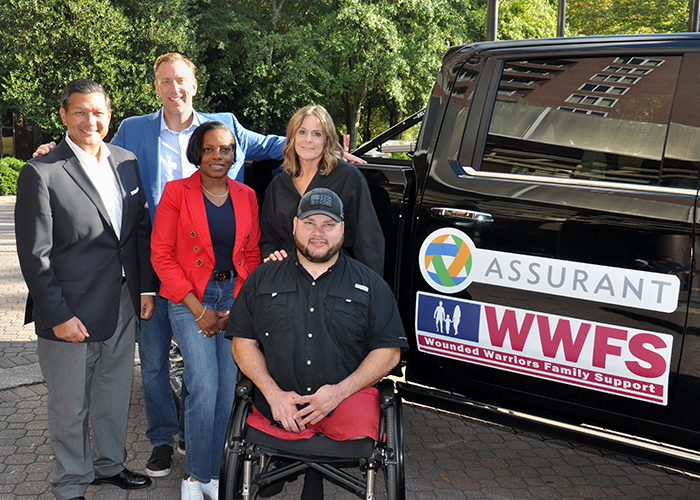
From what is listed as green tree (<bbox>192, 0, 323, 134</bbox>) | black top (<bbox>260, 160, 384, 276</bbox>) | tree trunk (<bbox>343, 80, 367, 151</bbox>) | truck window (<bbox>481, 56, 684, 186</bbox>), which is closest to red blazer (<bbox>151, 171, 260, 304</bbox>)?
black top (<bbox>260, 160, 384, 276</bbox>)

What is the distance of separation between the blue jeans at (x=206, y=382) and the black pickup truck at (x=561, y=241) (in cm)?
86

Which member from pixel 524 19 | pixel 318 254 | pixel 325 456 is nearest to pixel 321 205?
pixel 318 254

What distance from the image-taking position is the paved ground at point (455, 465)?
129 inches

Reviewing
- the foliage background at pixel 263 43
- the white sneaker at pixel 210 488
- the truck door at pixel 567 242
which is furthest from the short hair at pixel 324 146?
the foliage background at pixel 263 43

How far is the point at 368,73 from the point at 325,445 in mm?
21328

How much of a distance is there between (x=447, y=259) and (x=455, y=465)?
4.33 feet

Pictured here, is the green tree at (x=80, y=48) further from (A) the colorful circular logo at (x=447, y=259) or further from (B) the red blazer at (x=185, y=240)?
(A) the colorful circular logo at (x=447, y=259)

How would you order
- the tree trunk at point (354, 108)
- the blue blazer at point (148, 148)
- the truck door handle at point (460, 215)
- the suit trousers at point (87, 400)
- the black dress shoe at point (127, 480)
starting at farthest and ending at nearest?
the tree trunk at point (354, 108)
the blue blazer at point (148, 148)
the black dress shoe at point (127, 480)
the suit trousers at point (87, 400)
the truck door handle at point (460, 215)

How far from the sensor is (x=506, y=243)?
9.14 feet

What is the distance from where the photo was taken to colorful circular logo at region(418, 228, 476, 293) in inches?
113

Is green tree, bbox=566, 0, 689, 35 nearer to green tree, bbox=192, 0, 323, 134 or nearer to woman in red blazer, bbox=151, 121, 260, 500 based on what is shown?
green tree, bbox=192, 0, 323, 134

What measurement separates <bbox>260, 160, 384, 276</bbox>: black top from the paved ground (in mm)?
1218

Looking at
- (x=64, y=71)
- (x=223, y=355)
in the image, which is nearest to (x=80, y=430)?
(x=223, y=355)

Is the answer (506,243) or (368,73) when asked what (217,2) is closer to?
(368,73)
